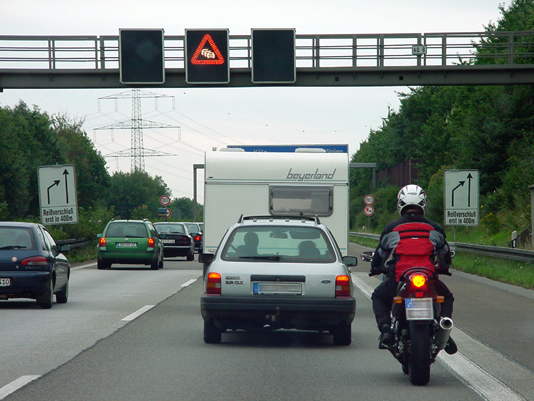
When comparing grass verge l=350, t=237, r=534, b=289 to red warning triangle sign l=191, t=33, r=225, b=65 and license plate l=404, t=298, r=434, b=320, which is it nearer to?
red warning triangle sign l=191, t=33, r=225, b=65

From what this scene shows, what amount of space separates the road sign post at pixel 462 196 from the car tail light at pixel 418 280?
21.9 m

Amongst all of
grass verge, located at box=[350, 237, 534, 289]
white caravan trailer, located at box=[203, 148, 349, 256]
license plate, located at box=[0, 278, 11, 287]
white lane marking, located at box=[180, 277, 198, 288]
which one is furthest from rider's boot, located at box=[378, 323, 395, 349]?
white lane marking, located at box=[180, 277, 198, 288]

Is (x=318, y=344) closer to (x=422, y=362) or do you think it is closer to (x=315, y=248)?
(x=315, y=248)

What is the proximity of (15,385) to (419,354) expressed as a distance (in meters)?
3.26

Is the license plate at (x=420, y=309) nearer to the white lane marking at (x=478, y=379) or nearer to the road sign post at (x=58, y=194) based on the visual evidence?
the white lane marking at (x=478, y=379)

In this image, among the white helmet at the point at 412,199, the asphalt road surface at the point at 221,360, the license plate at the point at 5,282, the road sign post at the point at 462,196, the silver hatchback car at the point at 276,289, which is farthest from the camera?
the road sign post at the point at 462,196

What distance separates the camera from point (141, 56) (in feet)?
102

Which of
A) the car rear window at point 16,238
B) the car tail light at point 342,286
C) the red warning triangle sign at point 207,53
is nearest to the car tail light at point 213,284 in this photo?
the car tail light at point 342,286

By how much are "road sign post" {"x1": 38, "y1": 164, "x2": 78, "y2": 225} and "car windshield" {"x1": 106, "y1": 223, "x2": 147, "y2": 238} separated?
4.89ft

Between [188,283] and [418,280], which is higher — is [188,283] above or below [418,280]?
below

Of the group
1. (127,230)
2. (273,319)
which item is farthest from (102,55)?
(273,319)

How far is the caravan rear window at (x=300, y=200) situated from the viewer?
19734 mm

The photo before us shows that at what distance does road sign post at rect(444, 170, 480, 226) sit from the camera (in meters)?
30.7

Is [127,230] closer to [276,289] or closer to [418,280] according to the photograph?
[276,289]
